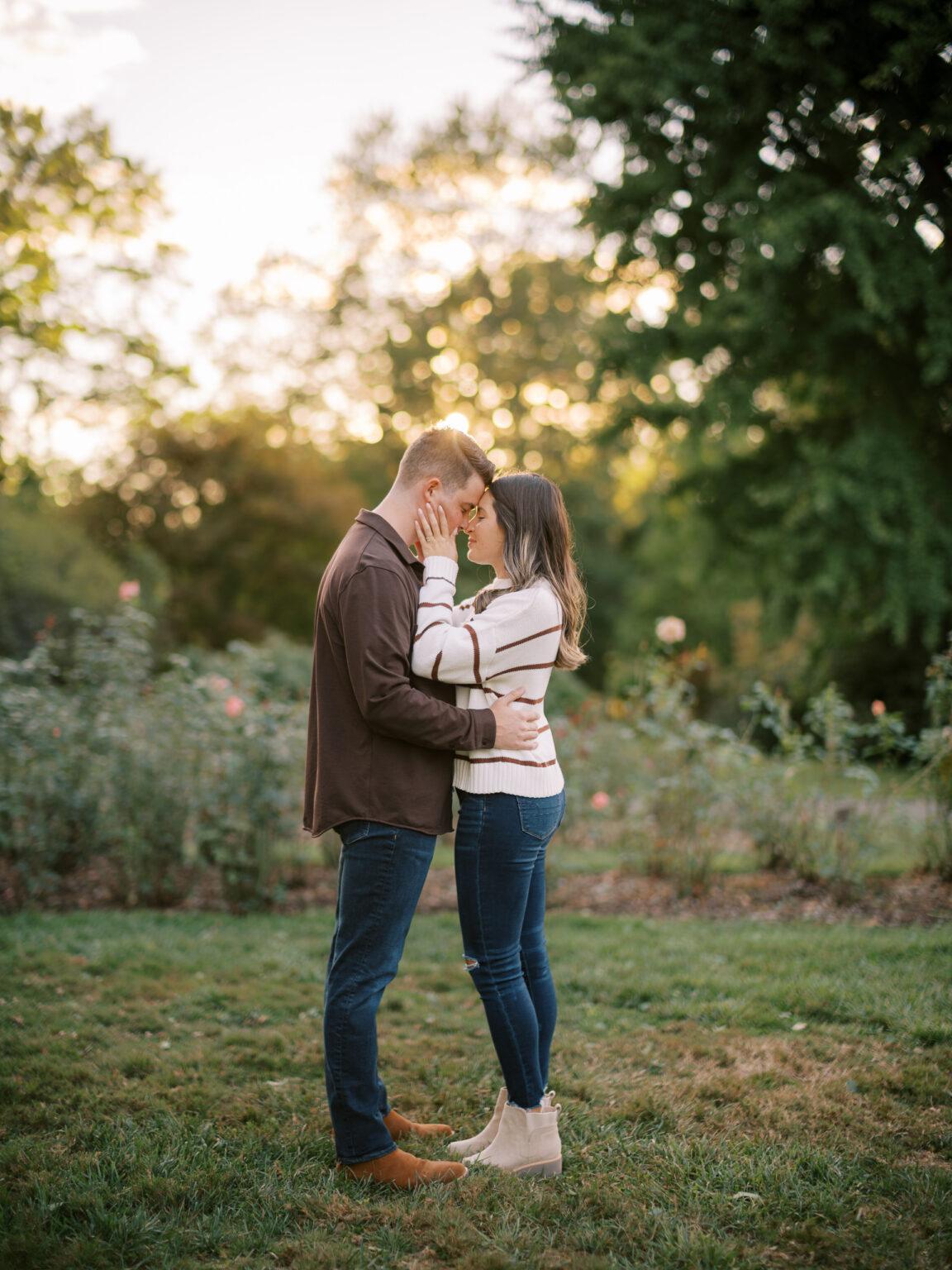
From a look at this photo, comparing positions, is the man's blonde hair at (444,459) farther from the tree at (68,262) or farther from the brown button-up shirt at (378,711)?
the tree at (68,262)

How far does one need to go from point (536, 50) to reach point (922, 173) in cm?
335

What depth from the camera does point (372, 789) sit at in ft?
9.18

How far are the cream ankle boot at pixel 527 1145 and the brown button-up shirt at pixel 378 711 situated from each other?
944 millimetres

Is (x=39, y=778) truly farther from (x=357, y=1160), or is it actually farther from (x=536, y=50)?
(x=536, y=50)

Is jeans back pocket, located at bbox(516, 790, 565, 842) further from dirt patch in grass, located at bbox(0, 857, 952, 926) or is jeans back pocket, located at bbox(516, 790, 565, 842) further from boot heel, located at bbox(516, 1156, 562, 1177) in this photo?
dirt patch in grass, located at bbox(0, 857, 952, 926)

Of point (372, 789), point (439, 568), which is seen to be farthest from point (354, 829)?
point (439, 568)

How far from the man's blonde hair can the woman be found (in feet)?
0.33

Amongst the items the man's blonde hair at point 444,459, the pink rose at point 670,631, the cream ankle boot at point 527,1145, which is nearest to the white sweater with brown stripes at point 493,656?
the man's blonde hair at point 444,459

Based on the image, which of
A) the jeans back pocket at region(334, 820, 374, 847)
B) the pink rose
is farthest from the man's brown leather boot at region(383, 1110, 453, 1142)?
the pink rose

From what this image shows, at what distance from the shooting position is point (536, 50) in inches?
327

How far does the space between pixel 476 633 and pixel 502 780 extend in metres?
0.43

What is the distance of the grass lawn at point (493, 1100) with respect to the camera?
2562 mm

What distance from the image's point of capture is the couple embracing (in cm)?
279

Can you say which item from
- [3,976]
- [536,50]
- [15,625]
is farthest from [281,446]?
[3,976]
